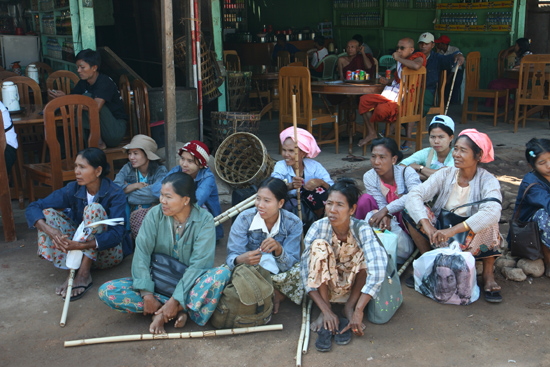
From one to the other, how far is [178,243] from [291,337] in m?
0.83

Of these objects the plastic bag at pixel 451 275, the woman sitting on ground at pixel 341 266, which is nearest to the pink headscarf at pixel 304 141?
the woman sitting on ground at pixel 341 266

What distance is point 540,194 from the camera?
3613 mm

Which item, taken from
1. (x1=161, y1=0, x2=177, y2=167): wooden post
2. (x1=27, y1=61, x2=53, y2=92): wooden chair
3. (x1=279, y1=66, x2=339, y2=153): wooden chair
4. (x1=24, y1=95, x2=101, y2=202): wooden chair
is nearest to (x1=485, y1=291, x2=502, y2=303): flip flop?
(x1=161, y1=0, x2=177, y2=167): wooden post

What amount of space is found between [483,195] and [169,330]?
211cm

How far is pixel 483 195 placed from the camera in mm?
3543

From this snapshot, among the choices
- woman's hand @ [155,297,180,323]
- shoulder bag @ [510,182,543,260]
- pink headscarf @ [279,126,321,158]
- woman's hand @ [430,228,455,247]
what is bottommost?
woman's hand @ [155,297,180,323]

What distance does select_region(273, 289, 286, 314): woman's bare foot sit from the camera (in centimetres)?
331

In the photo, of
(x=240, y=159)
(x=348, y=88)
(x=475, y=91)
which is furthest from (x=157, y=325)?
(x=475, y=91)

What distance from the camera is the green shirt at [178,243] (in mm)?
3092

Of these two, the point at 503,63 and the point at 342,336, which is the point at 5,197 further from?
the point at 503,63

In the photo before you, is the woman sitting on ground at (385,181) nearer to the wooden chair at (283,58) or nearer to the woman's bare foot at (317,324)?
the woman's bare foot at (317,324)

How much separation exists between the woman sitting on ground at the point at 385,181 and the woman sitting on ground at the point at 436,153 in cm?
26

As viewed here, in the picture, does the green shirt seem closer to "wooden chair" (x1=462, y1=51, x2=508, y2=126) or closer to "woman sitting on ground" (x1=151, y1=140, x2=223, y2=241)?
"woman sitting on ground" (x1=151, y1=140, x2=223, y2=241)

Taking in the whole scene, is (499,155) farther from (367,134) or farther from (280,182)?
(280,182)
